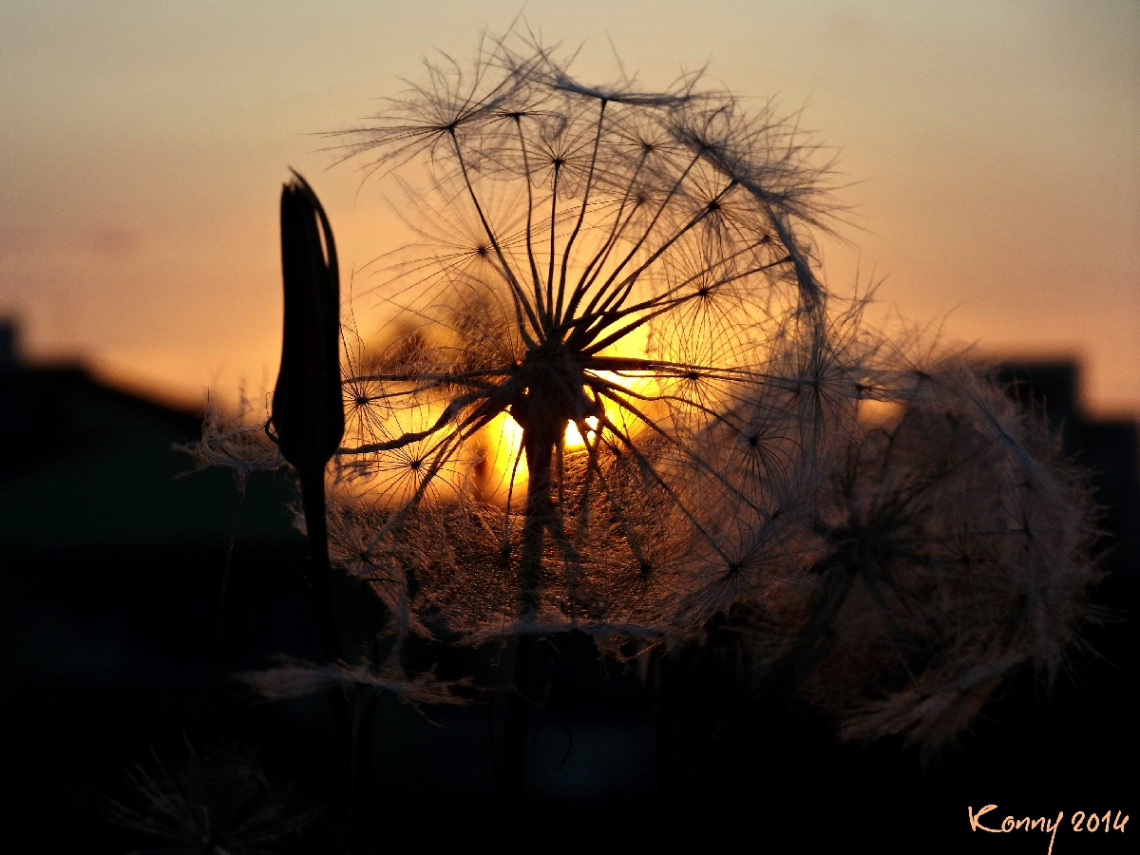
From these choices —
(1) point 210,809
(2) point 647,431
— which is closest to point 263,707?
(1) point 210,809

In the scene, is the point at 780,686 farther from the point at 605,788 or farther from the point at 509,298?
the point at 605,788

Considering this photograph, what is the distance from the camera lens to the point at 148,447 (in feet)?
43.3

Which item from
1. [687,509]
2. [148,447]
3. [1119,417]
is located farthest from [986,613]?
[148,447]
